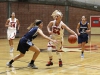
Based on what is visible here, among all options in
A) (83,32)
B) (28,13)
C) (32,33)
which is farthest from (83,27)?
(28,13)

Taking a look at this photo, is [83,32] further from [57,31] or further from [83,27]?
[57,31]

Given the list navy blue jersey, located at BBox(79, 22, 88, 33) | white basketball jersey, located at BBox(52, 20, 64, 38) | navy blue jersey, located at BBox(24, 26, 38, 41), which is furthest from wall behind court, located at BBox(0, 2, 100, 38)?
navy blue jersey, located at BBox(24, 26, 38, 41)

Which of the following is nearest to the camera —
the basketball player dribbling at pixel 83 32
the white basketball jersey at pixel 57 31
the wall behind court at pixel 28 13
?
the white basketball jersey at pixel 57 31

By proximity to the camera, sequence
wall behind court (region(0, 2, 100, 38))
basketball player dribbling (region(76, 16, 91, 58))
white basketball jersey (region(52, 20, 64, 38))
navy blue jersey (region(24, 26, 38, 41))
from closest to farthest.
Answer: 1. navy blue jersey (region(24, 26, 38, 41))
2. white basketball jersey (region(52, 20, 64, 38))
3. basketball player dribbling (region(76, 16, 91, 58))
4. wall behind court (region(0, 2, 100, 38))

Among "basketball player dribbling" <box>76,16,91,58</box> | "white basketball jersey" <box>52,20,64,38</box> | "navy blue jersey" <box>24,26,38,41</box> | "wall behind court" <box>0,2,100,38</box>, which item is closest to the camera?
"navy blue jersey" <box>24,26,38,41</box>

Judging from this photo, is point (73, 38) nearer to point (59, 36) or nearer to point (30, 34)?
point (59, 36)

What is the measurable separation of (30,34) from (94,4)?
2028cm

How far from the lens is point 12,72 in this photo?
7.23m

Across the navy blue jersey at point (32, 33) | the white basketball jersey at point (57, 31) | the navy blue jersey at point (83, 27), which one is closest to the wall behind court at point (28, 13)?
the navy blue jersey at point (83, 27)

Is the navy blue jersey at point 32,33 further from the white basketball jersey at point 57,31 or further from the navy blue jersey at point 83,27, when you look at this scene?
the navy blue jersey at point 83,27

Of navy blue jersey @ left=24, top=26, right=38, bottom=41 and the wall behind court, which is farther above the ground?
the wall behind court

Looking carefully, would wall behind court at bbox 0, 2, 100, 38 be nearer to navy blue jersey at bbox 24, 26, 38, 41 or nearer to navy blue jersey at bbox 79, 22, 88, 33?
navy blue jersey at bbox 79, 22, 88, 33

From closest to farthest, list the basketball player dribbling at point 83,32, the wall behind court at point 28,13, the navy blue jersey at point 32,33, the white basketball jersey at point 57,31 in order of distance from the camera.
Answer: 1. the navy blue jersey at point 32,33
2. the white basketball jersey at point 57,31
3. the basketball player dribbling at point 83,32
4. the wall behind court at point 28,13

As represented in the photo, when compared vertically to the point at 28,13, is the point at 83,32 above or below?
below
